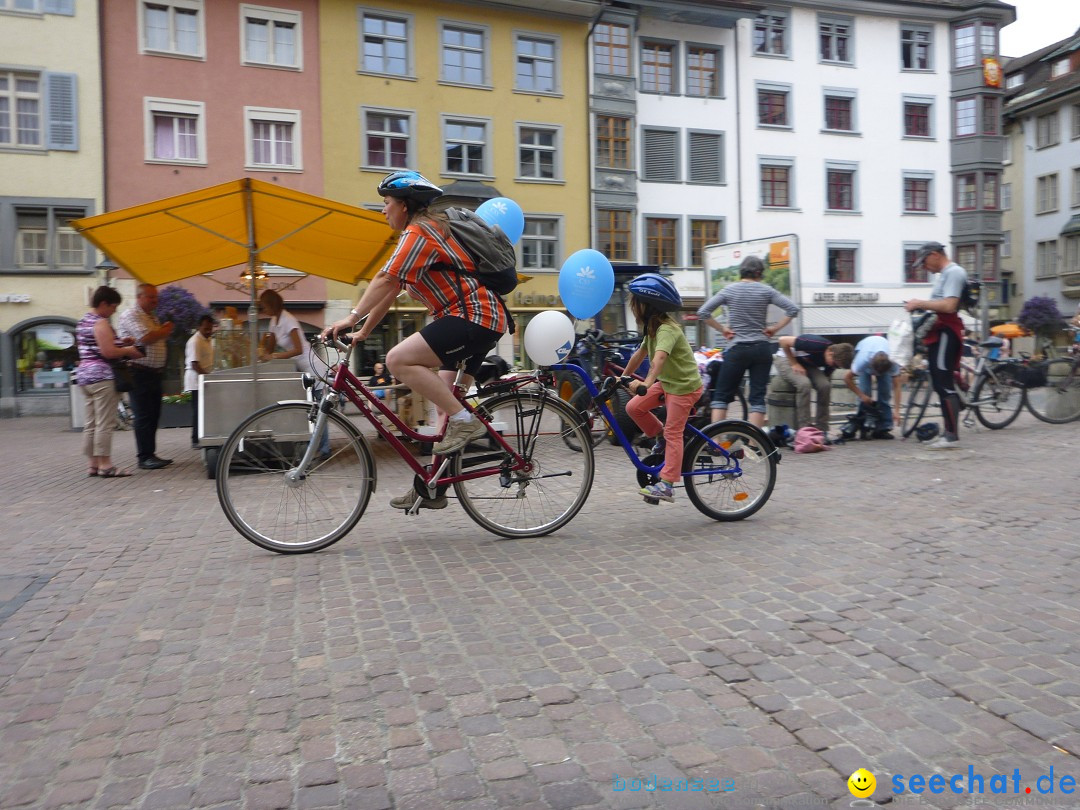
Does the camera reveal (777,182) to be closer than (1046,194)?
Yes

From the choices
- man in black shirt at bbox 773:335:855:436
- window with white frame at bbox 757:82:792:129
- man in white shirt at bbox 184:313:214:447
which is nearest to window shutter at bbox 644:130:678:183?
window with white frame at bbox 757:82:792:129

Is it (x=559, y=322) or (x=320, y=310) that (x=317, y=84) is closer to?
(x=320, y=310)

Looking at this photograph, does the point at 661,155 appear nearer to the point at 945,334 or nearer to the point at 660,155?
the point at 660,155

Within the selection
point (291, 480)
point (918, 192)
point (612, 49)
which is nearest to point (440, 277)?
point (291, 480)

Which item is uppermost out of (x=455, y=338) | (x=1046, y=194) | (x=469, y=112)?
(x=1046, y=194)

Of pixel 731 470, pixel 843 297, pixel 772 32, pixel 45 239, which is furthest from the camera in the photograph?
pixel 843 297

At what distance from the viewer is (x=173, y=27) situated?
2730cm

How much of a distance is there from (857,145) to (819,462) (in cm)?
3463

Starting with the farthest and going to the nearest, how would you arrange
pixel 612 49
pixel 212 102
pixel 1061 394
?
pixel 612 49, pixel 212 102, pixel 1061 394

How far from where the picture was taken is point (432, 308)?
5062 mm

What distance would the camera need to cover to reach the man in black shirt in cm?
1009

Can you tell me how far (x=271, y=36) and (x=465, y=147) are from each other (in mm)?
7116

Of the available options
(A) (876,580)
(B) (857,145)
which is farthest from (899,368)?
(B) (857,145)

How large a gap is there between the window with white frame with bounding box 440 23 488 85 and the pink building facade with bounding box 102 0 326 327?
176 inches
